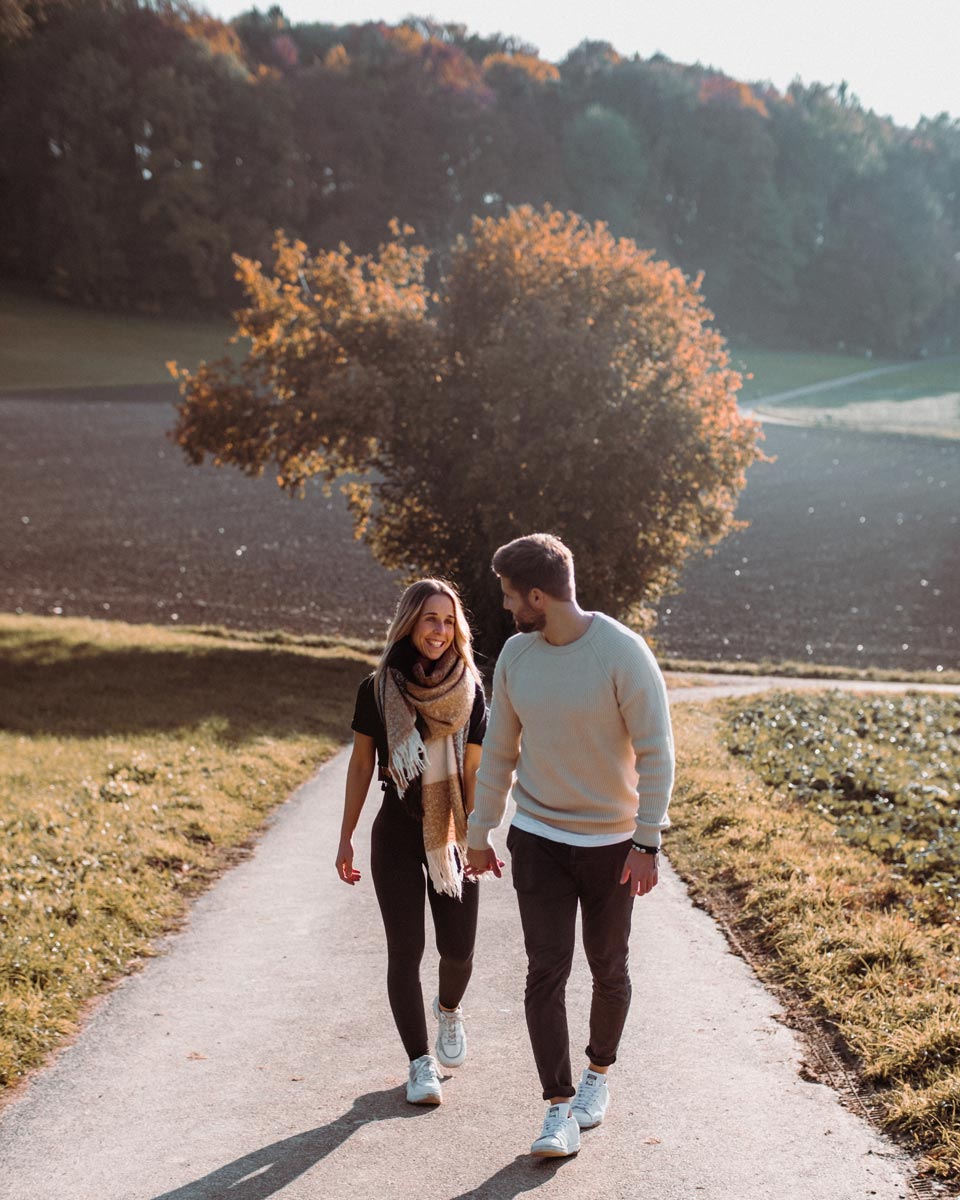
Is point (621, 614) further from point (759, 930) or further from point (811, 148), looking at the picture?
point (811, 148)

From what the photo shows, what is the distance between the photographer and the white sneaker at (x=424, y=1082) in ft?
17.8

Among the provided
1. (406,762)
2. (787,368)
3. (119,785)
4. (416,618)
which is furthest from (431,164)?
(406,762)

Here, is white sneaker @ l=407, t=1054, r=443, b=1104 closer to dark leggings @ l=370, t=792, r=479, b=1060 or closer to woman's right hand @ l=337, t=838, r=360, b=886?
dark leggings @ l=370, t=792, r=479, b=1060

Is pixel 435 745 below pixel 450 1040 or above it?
above

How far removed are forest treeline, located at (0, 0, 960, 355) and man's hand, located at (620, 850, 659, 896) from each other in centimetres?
5258

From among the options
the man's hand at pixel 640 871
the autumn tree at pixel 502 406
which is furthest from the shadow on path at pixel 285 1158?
the autumn tree at pixel 502 406

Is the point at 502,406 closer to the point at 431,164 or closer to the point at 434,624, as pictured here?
the point at 434,624

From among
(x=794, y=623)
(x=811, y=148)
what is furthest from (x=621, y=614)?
(x=811, y=148)

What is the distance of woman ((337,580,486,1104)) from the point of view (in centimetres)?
538

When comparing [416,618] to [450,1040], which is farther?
[450,1040]

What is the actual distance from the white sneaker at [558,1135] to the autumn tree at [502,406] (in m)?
19.7

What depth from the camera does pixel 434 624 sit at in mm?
5352

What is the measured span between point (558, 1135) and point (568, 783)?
1.38 meters

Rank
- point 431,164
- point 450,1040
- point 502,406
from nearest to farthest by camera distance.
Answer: point 450,1040 → point 502,406 → point 431,164
